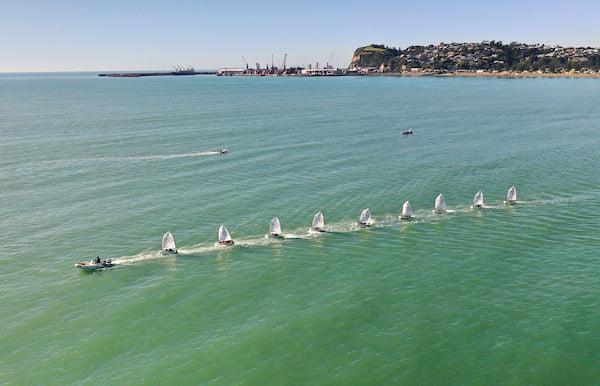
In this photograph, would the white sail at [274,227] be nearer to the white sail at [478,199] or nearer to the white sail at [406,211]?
the white sail at [406,211]

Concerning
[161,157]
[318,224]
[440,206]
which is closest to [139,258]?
[318,224]

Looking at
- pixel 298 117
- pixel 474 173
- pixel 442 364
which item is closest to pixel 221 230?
pixel 442 364

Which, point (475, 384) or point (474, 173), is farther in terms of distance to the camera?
point (474, 173)

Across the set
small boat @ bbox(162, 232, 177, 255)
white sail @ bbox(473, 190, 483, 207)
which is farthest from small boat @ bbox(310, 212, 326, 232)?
white sail @ bbox(473, 190, 483, 207)

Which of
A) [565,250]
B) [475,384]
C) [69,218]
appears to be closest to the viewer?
[475,384]

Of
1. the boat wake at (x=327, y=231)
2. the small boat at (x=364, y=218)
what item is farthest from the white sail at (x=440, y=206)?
the small boat at (x=364, y=218)

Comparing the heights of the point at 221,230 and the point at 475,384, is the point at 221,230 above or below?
above

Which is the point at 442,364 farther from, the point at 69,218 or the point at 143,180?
the point at 143,180

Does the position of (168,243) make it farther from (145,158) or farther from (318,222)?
(145,158)

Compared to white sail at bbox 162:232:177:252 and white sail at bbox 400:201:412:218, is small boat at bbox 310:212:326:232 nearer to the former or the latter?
white sail at bbox 400:201:412:218
